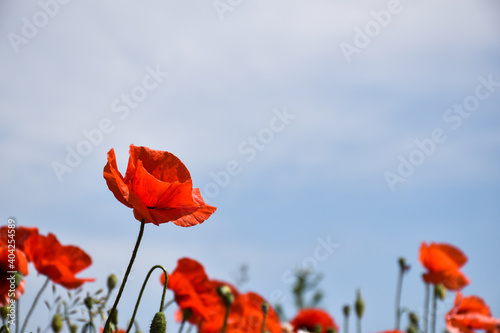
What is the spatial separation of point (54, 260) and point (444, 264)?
2.03m

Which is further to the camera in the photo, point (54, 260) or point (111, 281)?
point (111, 281)

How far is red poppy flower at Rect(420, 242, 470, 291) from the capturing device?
2.89 m

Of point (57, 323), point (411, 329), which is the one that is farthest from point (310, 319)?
point (57, 323)

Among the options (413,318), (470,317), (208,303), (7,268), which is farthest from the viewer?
(413,318)

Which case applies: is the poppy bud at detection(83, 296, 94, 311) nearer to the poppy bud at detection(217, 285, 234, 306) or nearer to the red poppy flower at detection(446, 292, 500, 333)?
the poppy bud at detection(217, 285, 234, 306)

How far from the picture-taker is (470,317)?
2.30 meters

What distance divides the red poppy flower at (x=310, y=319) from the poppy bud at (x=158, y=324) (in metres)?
1.79

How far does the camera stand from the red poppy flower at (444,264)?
289 cm

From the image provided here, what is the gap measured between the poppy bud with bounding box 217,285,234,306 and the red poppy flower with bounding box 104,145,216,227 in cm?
89

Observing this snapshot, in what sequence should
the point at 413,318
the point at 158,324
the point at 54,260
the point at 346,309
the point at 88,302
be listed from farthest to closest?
the point at 346,309, the point at 413,318, the point at 54,260, the point at 88,302, the point at 158,324

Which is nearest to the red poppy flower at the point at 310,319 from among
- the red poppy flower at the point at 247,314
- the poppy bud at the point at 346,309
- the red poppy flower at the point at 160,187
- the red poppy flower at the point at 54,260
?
the poppy bud at the point at 346,309

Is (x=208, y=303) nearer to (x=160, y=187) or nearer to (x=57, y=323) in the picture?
(x=57, y=323)

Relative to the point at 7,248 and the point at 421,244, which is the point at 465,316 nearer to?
the point at 421,244

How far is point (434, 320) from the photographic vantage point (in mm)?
2488
